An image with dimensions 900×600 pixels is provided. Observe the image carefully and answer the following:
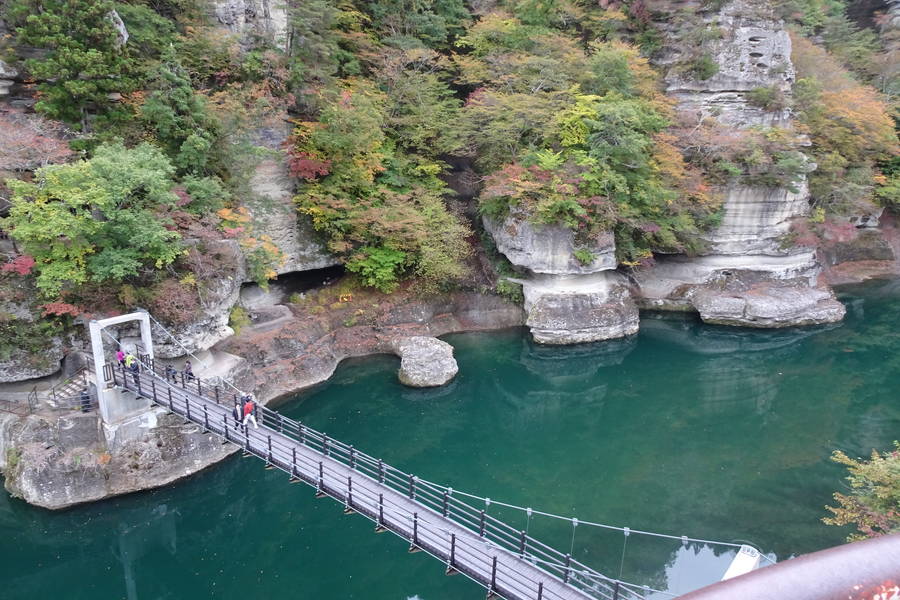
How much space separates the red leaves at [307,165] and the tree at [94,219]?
6.47 metres

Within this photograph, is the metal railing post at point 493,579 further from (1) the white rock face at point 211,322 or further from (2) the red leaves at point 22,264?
(2) the red leaves at point 22,264

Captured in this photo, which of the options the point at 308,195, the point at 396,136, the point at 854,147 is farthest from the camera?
the point at 854,147

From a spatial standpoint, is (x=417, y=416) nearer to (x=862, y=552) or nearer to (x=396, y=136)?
(x=396, y=136)

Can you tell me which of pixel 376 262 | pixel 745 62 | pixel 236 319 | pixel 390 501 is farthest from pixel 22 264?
pixel 745 62

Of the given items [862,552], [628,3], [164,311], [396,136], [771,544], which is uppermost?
[628,3]

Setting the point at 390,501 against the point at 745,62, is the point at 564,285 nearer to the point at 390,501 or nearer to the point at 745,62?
the point at 745,62

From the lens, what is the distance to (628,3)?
27.9 metres

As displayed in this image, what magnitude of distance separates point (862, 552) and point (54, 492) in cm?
1683

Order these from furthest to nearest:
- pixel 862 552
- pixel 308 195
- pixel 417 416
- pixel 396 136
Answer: pixel 396 136 → pixel 308 195 → pixel 417 416 → pixel 862 552

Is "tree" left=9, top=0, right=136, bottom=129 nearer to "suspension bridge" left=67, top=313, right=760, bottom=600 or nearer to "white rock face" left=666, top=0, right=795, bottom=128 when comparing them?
"suspension bridge" left=67, top=313, right=760, bottom=600

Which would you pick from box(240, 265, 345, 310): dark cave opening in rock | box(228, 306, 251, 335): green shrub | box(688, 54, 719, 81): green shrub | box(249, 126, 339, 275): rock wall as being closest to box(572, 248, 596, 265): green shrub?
box(249, 126, 339, 275): rock wall

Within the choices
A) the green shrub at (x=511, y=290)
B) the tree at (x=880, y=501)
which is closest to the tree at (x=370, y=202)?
the green shrub at (x=511, y=290)

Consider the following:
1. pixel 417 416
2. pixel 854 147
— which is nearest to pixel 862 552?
pixel 417 416

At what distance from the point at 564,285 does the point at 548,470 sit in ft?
31.5
